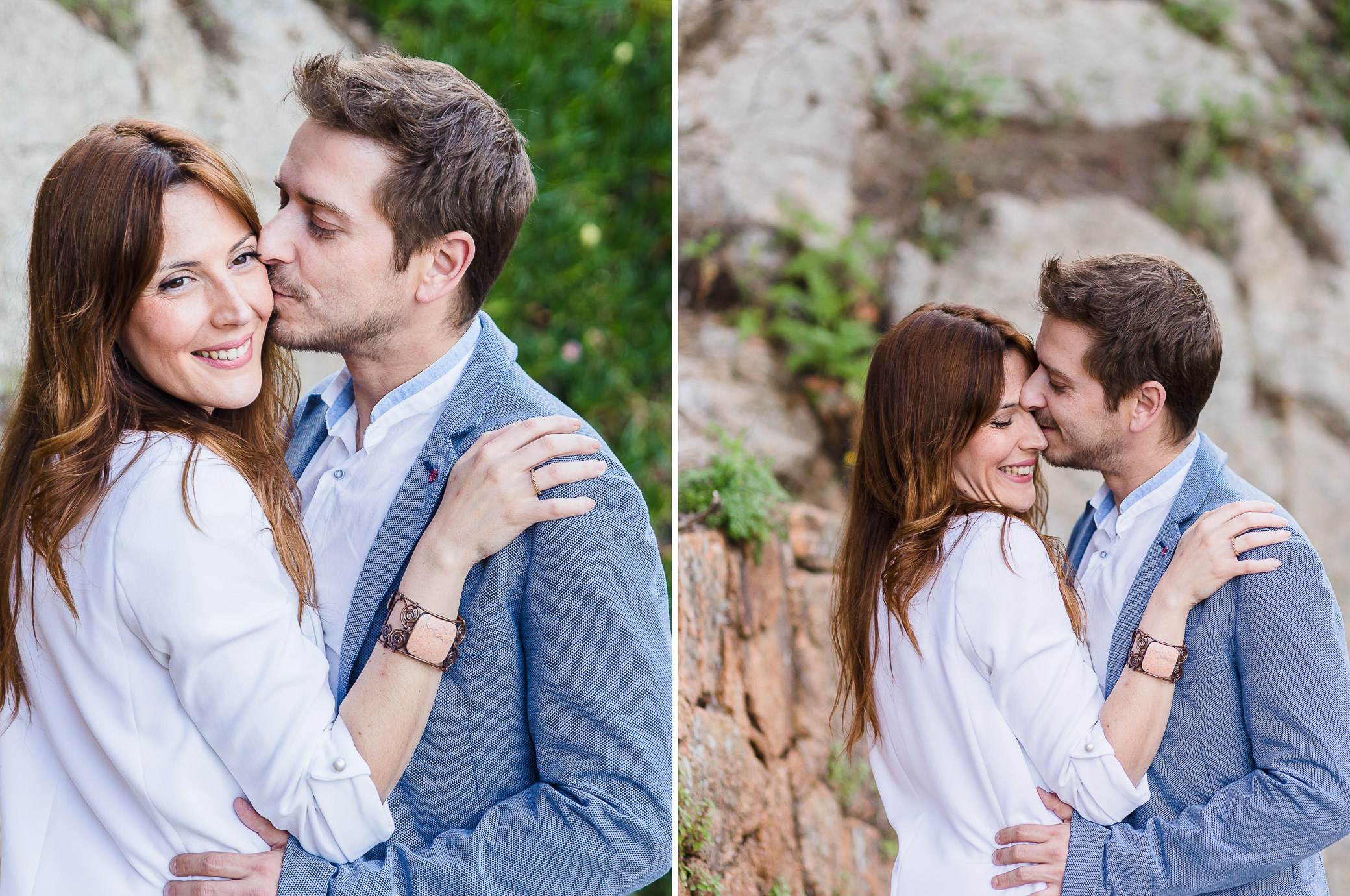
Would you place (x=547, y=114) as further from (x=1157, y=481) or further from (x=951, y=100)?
(x=1157, y=481)

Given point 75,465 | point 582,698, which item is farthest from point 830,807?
point 75,465

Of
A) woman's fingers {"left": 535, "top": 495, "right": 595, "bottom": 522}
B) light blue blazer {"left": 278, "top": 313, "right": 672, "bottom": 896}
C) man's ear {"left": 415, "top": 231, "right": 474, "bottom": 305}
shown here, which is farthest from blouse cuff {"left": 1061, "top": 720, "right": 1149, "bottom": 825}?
man's ear {"left": 415, "top": 231, "right": 474, "bottom": 305}

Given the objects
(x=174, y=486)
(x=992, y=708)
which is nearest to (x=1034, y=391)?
(x=992, y=708)

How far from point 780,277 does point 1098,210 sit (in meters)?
1.97

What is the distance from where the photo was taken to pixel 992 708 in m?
2.30

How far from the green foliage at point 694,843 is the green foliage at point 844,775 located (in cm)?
91

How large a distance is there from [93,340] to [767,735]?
8.05 ft

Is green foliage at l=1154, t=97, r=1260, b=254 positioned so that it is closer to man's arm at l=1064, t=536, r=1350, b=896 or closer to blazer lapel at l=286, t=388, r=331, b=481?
man's arm at l=1064, t=536, r=1350, b=896

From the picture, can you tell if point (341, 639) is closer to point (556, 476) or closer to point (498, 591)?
point (498, 591)

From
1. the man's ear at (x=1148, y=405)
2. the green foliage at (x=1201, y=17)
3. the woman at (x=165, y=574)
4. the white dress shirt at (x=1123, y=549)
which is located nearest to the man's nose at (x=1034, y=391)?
the man's ear at (x=1148, y=405)

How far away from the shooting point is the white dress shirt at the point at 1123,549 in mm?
2412

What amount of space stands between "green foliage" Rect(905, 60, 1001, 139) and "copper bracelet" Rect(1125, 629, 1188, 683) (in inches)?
168

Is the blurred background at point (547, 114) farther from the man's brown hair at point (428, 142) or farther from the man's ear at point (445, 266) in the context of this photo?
the man's ear at point (445, 266)

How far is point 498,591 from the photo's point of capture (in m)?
2.03
